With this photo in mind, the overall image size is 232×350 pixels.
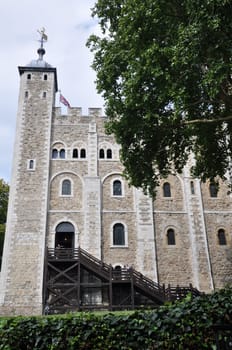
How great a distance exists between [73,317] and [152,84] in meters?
8.49

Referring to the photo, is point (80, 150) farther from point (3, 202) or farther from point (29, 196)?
point (3, 202)

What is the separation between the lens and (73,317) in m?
4.84

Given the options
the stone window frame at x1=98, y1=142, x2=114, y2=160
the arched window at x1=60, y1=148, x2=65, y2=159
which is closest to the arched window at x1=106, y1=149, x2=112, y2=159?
the stone window frame at x1=98, y1=142, x2=114, y2=160

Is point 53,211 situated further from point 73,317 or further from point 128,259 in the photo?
point 73,317

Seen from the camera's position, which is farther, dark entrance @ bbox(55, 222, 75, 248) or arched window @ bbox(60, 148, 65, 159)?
arched window @ bbox(60, 148, 65, 159)

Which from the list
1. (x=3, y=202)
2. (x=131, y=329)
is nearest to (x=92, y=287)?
(x=131, y=329)

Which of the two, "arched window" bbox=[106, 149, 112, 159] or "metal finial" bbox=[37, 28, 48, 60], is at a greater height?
"metal finial" bbox=[37, 28, 48, 60]

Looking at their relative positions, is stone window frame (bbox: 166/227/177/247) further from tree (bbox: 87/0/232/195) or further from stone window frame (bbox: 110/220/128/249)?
tree (bbox: 87/0/232/195)

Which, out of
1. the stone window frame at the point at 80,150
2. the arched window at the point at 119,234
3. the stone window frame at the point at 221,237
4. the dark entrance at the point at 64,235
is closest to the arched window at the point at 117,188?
the arched window at the point at 119,234

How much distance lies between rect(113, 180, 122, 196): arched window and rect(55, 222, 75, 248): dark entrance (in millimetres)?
3858

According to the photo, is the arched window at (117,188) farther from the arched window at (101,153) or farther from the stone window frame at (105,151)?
the arched window at (101,153)

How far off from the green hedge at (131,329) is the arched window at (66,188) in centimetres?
1727

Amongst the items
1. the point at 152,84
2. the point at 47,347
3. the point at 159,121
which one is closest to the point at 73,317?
the point at 47,347

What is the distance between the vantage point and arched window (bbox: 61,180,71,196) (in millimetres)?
22094
